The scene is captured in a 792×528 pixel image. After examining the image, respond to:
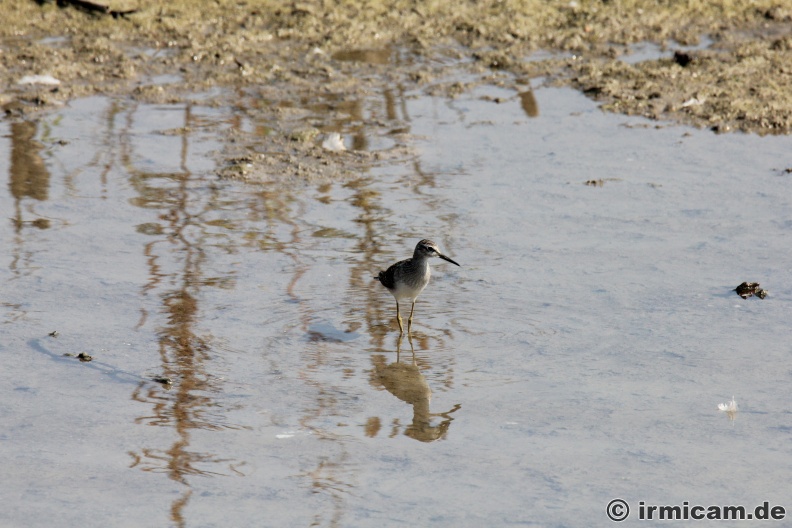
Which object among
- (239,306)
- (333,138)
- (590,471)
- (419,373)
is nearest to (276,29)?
(333,138)

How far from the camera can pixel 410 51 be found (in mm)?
12312

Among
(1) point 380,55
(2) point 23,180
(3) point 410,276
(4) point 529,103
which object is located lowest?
(2) point 23,180

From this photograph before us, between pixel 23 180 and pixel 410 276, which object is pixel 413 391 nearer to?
pixel 410 276

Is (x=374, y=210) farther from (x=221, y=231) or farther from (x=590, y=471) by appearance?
(x=590, y=471)

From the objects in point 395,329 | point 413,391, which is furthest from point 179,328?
point 413,391

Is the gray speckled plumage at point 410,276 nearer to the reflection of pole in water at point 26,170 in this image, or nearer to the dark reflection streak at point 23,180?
the dark reflection streak at point 23,180

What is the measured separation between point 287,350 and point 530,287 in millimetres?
1758

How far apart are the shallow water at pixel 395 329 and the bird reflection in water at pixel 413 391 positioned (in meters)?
0.02

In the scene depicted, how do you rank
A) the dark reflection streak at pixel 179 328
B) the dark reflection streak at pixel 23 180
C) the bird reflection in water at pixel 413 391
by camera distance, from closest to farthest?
the dark reflection streak at pixel 179 328, the bird reflection in water at pixel 413 391, the dark reflection streak at pixel 23 180

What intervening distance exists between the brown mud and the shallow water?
58 cm

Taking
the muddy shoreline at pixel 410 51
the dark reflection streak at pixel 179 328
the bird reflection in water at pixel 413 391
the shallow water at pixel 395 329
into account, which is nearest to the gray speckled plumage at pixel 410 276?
the shallow water at pixel 395 329
